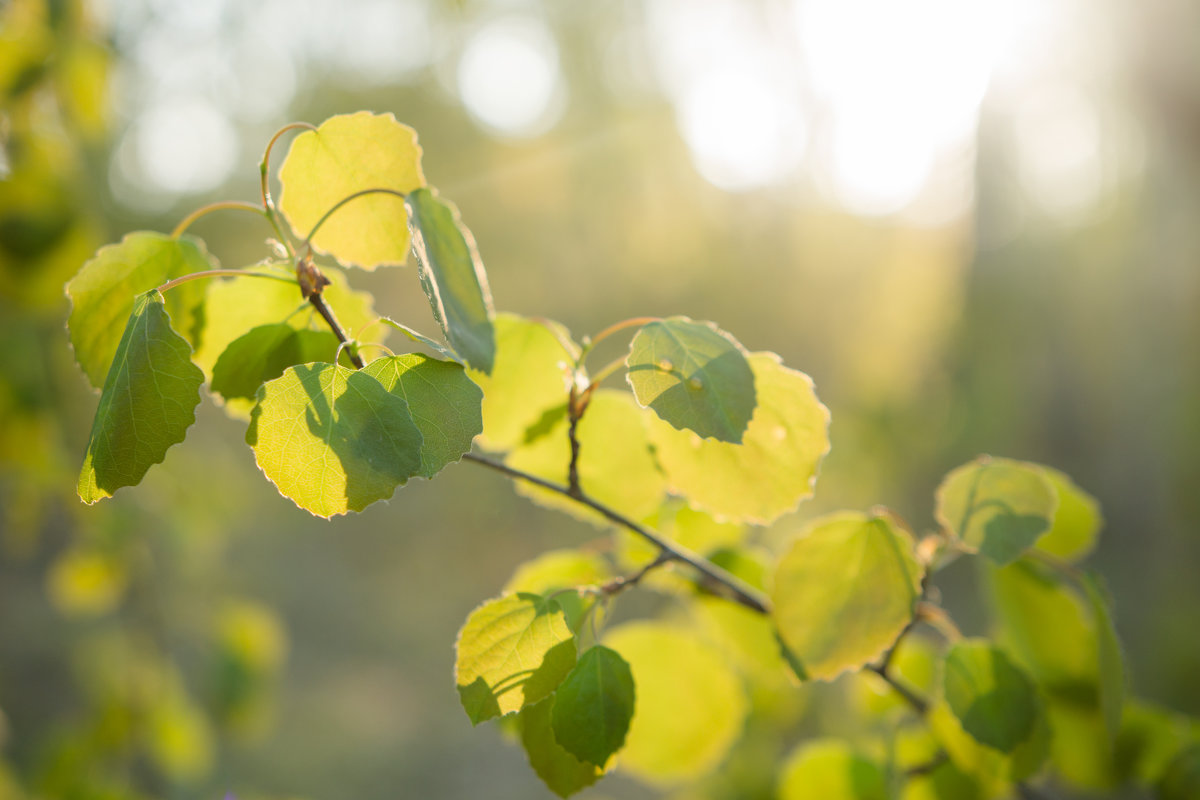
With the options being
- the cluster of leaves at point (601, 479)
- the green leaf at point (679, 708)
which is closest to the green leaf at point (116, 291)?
the cluster of leaves at point (601, 479)

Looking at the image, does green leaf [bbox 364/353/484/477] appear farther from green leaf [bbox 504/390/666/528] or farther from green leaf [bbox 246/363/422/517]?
green leaf [bbox 504/390/666/528]

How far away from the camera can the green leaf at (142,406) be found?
0.33 m

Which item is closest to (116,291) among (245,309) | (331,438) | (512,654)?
(245,309)

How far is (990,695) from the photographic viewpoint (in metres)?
0.46

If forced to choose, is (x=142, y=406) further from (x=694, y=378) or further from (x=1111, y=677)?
(x=1111, y=677)

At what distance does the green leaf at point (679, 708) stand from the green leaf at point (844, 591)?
5.7 inches

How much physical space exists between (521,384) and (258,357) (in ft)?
0.55

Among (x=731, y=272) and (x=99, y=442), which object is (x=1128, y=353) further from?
(x=99, y=442)

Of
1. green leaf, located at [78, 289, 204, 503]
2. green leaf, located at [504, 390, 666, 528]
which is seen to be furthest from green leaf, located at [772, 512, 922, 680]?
green leaf, located at [78, 289, 204, 503]

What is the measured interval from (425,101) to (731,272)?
2.50 metres

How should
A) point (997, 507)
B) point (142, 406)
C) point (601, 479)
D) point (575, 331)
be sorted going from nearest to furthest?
point (142, 406) → point (997, 507) → point (601, 479) → point (575, 331)

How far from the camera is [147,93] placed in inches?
143

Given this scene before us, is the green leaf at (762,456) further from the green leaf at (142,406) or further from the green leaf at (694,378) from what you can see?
the green leaf at (142,406)

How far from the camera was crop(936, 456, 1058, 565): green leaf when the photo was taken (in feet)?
1.39
